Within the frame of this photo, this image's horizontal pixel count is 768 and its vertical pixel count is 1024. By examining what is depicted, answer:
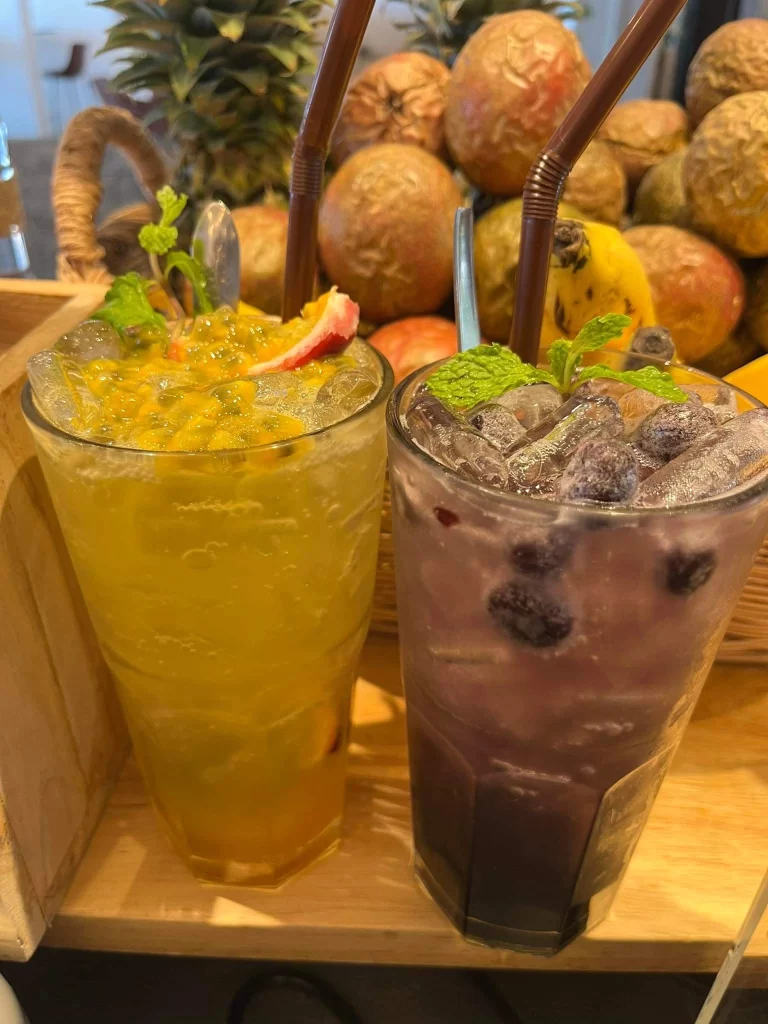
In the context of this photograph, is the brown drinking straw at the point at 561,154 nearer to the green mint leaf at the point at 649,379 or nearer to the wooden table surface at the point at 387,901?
the green mint leaf at the point at 649,379

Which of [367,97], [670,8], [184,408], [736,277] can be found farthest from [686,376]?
[367,97]

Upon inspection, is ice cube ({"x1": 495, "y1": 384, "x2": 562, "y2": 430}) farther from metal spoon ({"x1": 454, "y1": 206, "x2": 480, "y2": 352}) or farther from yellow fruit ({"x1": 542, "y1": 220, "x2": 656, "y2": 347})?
yellow fruit ({"x1": 542, "y1": 220, "x2": 656, "y2": 347})

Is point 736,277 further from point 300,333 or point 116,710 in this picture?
point 116,710

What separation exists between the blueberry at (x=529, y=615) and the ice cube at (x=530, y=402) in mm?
133

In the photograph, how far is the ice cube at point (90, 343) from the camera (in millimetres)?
553

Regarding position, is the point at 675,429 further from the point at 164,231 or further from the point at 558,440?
the point at 164,231

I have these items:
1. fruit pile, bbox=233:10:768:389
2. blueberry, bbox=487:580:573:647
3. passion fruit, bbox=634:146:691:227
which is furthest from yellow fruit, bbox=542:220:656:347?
blueberry, bbox=487:580:573:647

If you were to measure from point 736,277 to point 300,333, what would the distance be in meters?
0.60

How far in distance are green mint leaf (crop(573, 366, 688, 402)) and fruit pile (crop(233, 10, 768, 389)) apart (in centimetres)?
34

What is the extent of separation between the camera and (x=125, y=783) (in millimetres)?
674

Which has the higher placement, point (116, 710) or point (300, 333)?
point (300, 333)

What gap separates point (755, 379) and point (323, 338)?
0.42 metres

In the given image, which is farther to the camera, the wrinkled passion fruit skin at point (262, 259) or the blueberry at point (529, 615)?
the wrinkled passion fruit skin at point (262, 259)

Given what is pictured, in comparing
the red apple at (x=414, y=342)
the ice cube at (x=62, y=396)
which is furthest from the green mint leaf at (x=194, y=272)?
the red apple at (x=414, y=342)
